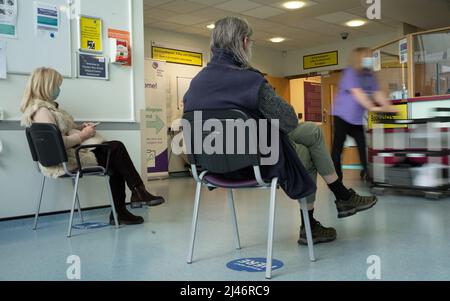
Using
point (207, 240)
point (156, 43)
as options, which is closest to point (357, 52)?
point (207, 240)

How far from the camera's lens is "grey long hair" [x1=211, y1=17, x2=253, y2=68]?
6.77 feet

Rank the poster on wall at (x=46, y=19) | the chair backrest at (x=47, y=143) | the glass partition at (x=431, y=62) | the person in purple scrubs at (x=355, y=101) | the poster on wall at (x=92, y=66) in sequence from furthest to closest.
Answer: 1. the glass partition at (x=431, y=62)
2. the person in purple scrubs at (x=355, y=101)
3. the poster on wall at (x=92, y=66)
4. the poster on wall at (x=46, y=19)
5. the chair backrest at (x=47, y=143)

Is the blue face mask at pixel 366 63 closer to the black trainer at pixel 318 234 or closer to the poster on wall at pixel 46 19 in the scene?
the black trainer at pixel 318 234

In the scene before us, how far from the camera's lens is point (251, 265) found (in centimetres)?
216

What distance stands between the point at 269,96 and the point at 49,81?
1.93 metres

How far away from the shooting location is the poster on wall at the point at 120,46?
3964 mm

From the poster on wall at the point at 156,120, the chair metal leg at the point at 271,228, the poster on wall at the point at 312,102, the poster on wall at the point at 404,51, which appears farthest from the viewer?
the poster on wall at the point at 312,102

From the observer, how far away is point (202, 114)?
201cm

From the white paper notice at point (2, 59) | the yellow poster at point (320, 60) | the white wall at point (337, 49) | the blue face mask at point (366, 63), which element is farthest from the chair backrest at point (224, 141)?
the yellow poster at point (320, 60)

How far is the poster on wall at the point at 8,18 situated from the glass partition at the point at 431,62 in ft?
16.9

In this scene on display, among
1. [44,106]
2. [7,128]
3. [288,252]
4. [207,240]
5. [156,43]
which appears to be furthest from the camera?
[156,43]

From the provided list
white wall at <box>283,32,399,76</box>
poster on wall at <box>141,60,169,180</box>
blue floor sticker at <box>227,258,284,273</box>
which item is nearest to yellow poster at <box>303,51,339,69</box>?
white wall at <box>283,32,399,76</box>

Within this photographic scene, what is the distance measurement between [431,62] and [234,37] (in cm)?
541
